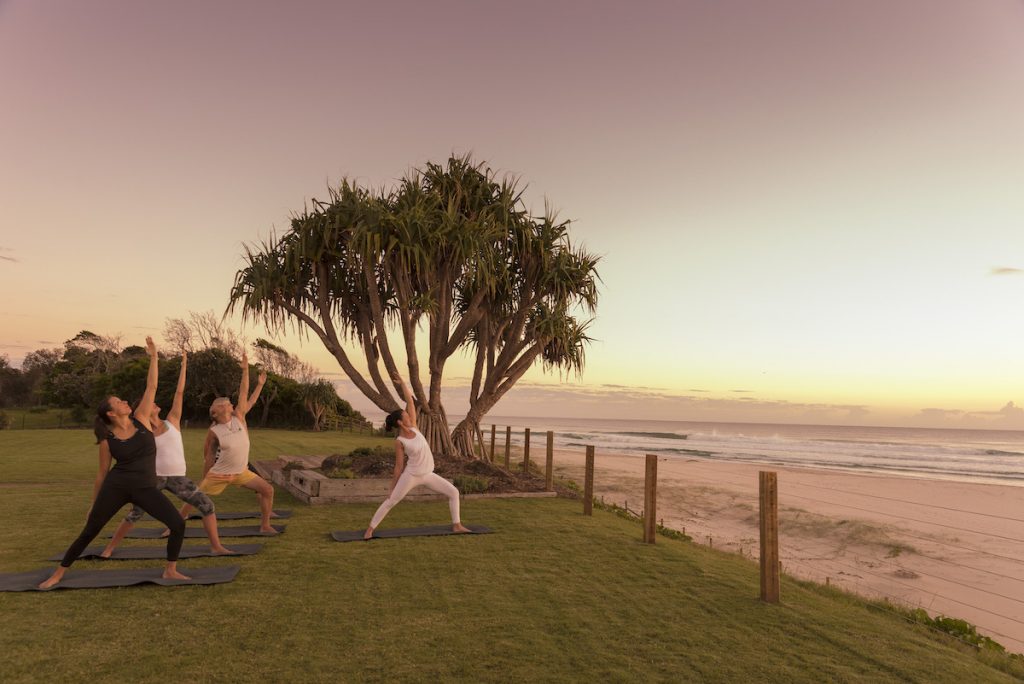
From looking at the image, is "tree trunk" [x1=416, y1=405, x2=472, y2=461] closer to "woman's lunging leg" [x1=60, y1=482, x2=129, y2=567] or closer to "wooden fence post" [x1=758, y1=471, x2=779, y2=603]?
"wooden fence post" [x1=758, y1=471, x2=779, y2=603]


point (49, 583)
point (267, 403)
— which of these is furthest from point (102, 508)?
point (267, 403)

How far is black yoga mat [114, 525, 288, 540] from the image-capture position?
7890 mm

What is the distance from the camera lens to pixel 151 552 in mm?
6914

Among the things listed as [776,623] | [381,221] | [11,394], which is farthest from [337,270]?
[11,394]

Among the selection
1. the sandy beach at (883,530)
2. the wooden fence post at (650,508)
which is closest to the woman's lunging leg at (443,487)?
the wooden fence post at (650,508)

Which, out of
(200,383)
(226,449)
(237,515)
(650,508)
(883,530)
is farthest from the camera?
(200,383)

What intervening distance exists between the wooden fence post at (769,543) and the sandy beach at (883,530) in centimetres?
309

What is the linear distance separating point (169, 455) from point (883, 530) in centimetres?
1450

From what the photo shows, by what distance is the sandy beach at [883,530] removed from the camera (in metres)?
8.72

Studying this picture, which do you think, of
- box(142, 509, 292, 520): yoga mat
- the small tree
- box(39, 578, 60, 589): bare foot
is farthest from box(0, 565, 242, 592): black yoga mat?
the small tree

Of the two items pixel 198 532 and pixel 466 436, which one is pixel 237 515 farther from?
pixel 466 436

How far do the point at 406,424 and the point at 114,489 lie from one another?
11.1 ft

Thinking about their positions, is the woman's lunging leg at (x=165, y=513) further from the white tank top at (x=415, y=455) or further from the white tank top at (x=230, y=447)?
the white tank top at (x=415, y=455)

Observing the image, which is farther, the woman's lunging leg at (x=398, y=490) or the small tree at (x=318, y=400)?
the small tree at (x=318, y=400)
